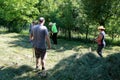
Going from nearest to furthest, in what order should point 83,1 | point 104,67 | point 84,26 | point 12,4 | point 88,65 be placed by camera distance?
point 104,67 → point 88,65 → point 83,1 → point 84,26 → point 12,4

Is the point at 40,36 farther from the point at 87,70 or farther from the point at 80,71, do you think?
the point at 87,70

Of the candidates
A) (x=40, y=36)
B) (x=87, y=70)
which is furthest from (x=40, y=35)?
(x=87, y=70)

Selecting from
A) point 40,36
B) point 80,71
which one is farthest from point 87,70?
point 40,36

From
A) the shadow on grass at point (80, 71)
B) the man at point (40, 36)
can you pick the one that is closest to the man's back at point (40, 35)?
the man at point (40, 36)

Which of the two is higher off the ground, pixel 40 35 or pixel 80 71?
pixel 40 35

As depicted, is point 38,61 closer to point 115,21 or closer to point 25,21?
point 115,21

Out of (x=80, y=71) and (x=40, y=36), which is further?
(x=40, y=36)

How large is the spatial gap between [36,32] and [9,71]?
7.14 feet

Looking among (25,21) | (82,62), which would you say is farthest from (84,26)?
(82,62)

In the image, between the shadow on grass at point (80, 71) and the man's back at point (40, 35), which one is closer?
the shadow on grass at point (80, 71)

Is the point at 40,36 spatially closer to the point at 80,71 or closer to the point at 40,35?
the point at 40,35

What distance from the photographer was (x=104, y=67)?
10.3m

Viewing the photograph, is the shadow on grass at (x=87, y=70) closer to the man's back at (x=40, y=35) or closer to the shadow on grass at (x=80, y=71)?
the shadow on grass at (x=80, y=71)

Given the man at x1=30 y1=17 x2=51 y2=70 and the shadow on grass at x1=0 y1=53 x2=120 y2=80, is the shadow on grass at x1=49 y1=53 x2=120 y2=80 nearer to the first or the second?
the shadow on grass at x1=0 y1=53 x2=120 y2=80
